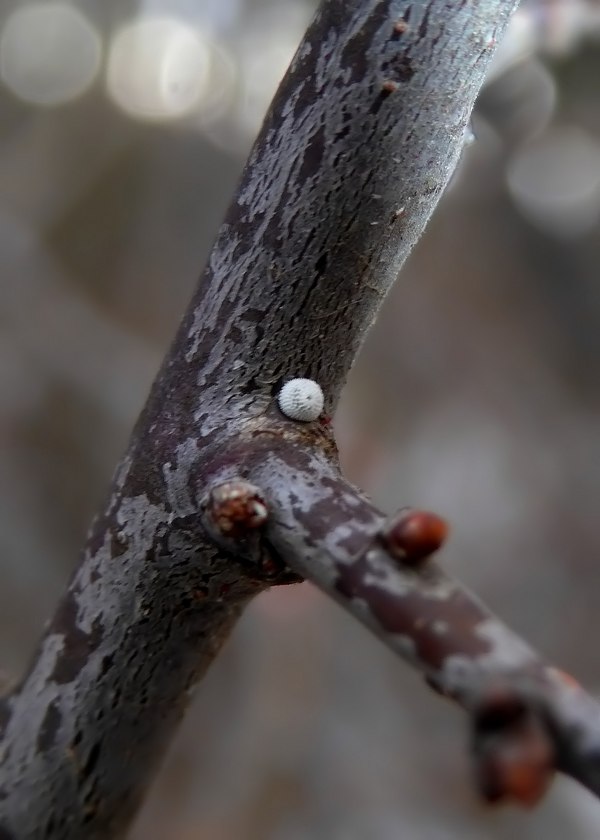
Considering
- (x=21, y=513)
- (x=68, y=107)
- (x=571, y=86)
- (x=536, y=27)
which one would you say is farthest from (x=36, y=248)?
(x=571, y=86)

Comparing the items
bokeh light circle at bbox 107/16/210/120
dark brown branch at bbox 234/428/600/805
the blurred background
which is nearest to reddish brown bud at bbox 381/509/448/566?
dark brown branch at bbox 234/428/600/805

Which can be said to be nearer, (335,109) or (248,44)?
(335,109)

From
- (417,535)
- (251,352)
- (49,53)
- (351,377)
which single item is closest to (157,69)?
(49,53)

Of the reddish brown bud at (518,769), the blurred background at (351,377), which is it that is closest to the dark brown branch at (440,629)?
the reddish brown bud at (518,769)

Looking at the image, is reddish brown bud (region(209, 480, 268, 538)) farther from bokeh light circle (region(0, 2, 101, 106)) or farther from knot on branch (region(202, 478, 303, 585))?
bokeh light circle (region(0, 2, 101, 106))

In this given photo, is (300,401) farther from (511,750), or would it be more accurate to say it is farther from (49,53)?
(49,53)

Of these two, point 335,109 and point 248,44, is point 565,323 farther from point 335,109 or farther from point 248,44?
point 335,109
